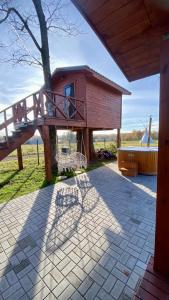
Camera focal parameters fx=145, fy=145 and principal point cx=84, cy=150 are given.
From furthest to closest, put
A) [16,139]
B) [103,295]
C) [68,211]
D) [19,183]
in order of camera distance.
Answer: [19,183] < [16,139] < [68,211] < [103,295]

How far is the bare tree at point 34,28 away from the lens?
7246 millimetres

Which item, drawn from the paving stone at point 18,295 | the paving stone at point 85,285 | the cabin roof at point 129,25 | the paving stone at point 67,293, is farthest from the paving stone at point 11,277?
the cabin roof at point 129,25

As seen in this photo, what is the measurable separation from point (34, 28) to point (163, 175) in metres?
9.60

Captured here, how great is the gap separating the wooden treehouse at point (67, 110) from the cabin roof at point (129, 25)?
4277mm

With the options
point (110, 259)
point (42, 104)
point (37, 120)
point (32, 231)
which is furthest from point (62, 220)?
point (42, 104)

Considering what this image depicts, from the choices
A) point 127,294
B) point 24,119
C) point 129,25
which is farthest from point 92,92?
point 127,294

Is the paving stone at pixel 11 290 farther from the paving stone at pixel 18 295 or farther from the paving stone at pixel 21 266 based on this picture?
the paving stone at pixel 21 266

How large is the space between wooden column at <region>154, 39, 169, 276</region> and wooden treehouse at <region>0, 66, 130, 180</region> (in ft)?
15.9

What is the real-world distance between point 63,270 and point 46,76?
313 inches

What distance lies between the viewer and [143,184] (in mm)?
5543

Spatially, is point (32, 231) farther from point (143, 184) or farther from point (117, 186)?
point (143, 184)

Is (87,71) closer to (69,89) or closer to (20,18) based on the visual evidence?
(69,89)

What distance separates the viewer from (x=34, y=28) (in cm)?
753


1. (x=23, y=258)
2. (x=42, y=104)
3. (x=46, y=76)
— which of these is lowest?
(x=23, y=258)
